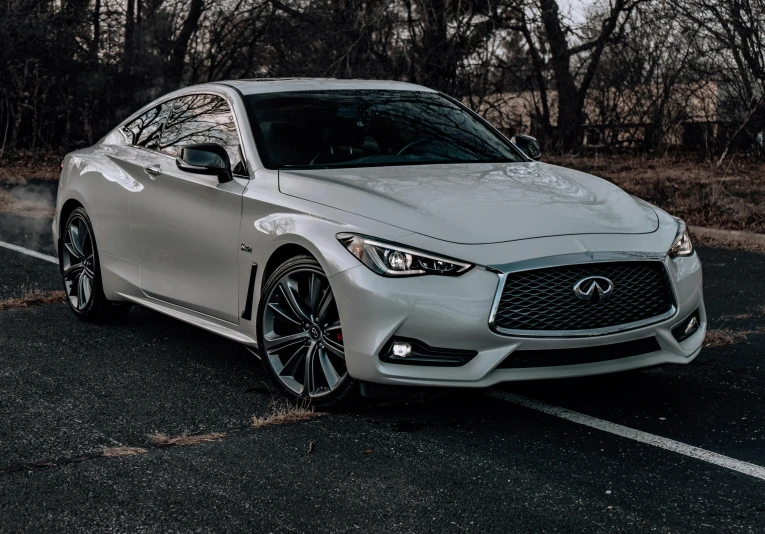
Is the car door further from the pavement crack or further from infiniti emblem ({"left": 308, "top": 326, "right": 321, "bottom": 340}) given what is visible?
the pavement crack

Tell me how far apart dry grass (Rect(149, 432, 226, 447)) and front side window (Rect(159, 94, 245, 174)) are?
1570mm

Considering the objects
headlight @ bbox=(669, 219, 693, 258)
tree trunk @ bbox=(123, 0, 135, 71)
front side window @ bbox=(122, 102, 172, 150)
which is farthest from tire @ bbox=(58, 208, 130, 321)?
tree trunk @ bbox=(123, 0, 135, 71)

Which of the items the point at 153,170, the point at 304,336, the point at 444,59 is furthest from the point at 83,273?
the point at 444,59

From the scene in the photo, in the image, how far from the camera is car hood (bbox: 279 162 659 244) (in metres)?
5.05

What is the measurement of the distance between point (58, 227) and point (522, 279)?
4213 millimetres

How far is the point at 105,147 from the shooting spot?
7641 mm

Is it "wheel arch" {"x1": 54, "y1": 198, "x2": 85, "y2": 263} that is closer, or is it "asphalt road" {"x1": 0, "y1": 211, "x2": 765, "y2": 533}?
"asphalt road" {"x1": 0, "y1": 211, "x2": 765, "y2": 533}

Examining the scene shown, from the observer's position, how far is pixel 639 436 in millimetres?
5012

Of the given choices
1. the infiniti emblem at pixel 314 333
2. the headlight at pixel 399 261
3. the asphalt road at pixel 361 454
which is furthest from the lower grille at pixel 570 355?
the infiniti emblem at pixel 314 333

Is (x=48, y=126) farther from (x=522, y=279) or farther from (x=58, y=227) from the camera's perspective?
(x=522, y=279)

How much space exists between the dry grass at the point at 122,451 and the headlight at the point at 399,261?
126 cm

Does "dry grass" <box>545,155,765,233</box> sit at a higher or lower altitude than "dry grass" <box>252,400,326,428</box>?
higher

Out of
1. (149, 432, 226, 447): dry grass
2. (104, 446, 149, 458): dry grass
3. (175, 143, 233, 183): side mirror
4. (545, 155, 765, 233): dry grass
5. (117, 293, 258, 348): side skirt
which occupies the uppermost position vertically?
(175, 143, 233, 183): side mirror

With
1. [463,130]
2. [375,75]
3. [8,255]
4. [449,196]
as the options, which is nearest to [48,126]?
[375,75]
